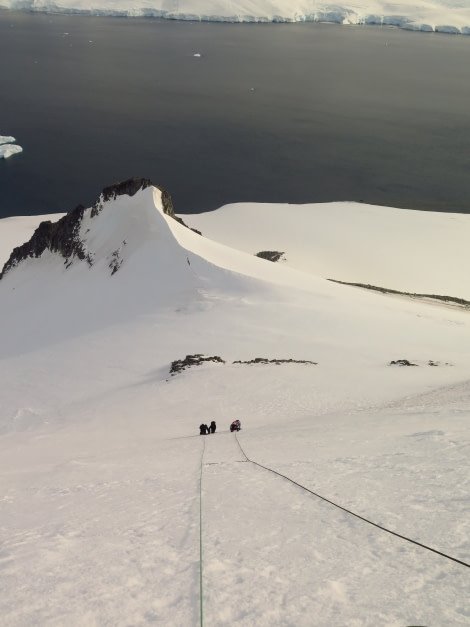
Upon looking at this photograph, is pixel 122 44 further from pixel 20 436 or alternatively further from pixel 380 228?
pixel 20 436

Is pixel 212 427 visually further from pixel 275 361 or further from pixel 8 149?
pixel 8 149

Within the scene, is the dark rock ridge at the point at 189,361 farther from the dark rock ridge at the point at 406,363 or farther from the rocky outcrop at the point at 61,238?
the rocky outcrop at the point at 61,238

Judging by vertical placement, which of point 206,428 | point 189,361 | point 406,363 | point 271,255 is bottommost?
point 206,428

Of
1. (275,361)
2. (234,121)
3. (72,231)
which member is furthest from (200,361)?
(234,121)

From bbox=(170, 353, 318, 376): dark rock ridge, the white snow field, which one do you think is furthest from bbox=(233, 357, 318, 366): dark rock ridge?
the white snow field

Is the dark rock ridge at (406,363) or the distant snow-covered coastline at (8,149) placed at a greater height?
the distant snow-covered coastline at (8,149)

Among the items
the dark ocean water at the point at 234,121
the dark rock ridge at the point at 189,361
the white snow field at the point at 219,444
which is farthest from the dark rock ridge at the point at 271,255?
the dark rock ridge at the point at 189,361
